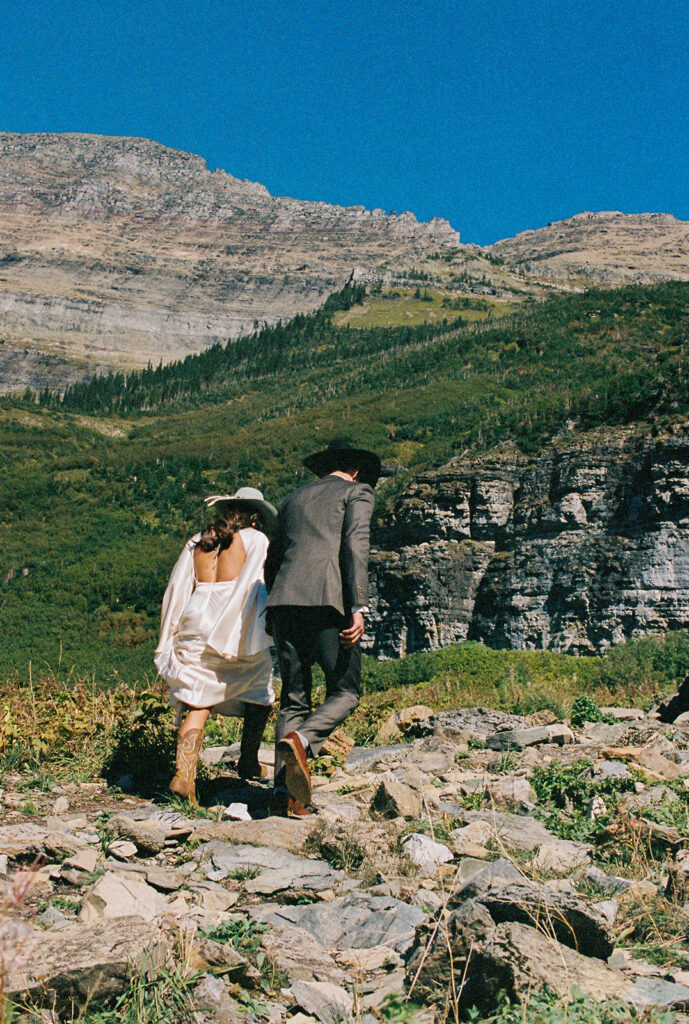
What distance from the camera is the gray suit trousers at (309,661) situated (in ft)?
14.9

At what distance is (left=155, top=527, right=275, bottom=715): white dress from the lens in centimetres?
480

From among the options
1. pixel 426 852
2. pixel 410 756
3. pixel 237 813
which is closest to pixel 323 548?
pixel 237 813

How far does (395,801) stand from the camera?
4.19m

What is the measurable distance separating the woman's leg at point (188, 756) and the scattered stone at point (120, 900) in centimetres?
152

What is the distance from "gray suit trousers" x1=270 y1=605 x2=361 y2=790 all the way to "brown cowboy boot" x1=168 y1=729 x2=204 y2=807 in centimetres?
49

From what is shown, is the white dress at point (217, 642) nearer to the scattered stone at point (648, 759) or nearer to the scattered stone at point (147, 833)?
the scattered stone at point (147, 833)

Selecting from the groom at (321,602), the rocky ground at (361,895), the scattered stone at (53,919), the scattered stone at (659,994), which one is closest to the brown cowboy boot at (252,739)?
the rocky ground at (361,895)

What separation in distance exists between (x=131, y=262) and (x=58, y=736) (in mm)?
177946

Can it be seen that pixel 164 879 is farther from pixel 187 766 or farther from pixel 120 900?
pixel 187 766

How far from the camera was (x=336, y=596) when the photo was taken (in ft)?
14.9

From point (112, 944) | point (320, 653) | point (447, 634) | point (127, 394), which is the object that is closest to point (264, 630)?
point (320, 653)

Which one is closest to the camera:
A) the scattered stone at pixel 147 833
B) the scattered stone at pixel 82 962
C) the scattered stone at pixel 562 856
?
the scattered stone at pixel 82 962

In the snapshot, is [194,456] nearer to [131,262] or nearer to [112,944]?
[112,944]

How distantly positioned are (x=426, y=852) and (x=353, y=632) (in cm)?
136
